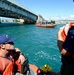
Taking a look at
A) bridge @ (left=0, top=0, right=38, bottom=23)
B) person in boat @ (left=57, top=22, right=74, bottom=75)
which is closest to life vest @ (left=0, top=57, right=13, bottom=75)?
person in boat @ (left=57, top=22, right=74, bottom=75)

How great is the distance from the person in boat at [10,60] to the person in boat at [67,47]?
1.60 metres

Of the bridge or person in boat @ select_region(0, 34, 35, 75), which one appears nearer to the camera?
person in boat @ select_region(0, 34, 35, 75)

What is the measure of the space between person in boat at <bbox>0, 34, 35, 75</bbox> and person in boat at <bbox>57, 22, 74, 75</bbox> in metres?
1.60

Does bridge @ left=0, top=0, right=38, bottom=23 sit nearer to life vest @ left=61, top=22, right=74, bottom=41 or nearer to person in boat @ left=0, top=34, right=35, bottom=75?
person in boat @ left=0, top=34, right=35, bottom=75

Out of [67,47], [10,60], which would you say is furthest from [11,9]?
[67,47]

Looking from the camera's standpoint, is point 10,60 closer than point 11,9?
Yes

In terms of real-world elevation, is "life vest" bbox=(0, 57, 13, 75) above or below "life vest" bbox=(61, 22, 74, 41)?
below

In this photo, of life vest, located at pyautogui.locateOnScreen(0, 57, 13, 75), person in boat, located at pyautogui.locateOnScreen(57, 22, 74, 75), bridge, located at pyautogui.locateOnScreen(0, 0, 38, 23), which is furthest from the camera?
bridge, located at pyautogui.locateOnScreen(0, 0, 38, 23)

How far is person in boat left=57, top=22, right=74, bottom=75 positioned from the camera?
2355mm

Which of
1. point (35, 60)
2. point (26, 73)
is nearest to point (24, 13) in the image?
point (35, 60)

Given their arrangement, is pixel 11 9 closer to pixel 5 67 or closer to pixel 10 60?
pixel 10 60

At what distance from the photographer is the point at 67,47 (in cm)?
237

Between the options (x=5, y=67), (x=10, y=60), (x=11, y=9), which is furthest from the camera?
(x=11, y=9)

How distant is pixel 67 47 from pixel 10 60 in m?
1.92
